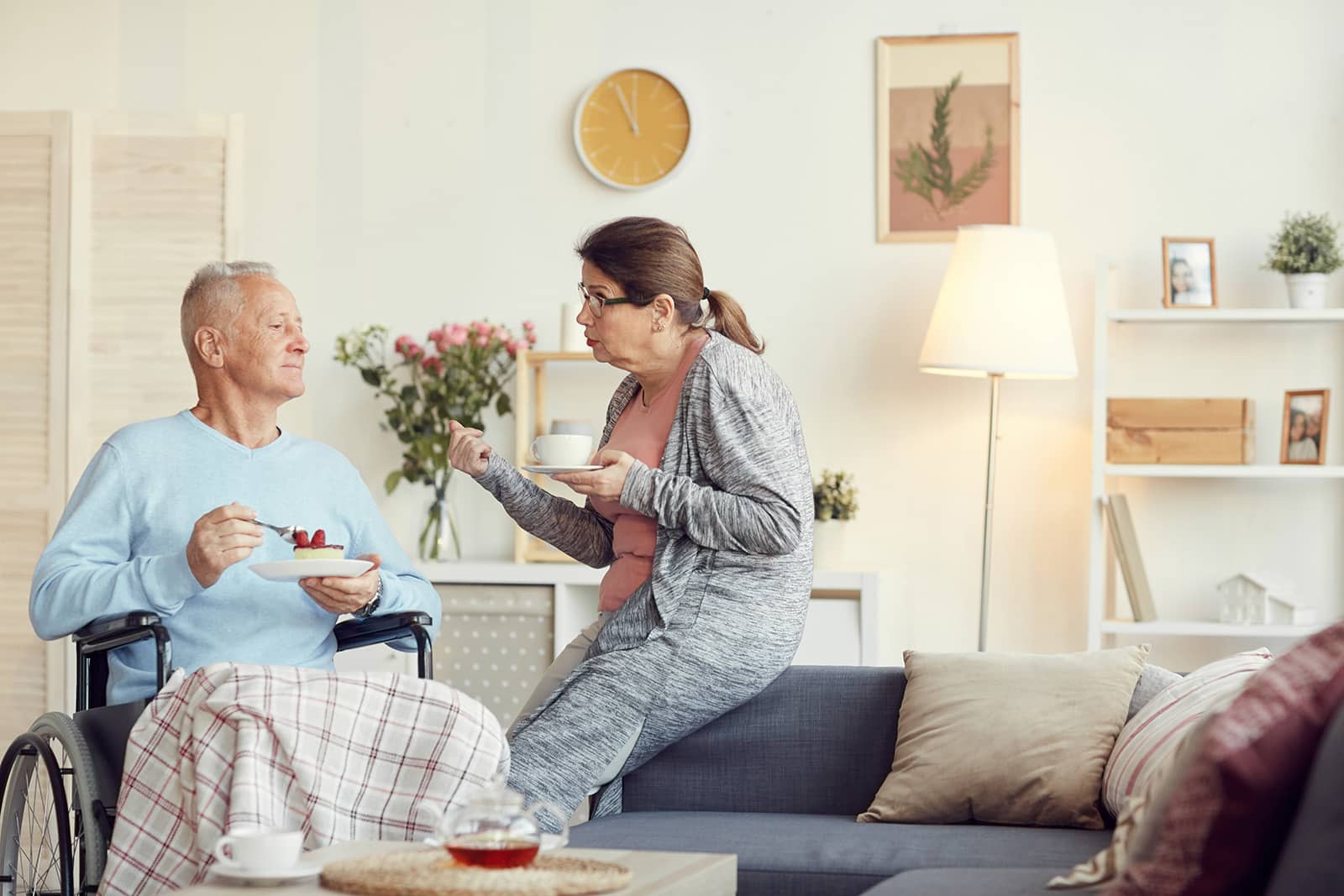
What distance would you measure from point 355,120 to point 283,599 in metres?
2.35

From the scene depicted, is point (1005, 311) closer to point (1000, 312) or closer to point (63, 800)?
point (1000, 312)

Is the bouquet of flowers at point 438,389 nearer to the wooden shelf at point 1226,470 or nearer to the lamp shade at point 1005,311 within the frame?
the lamp shade at point 1005,311

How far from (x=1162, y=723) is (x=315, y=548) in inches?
52.2

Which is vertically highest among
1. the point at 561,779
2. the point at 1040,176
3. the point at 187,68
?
the point at 187,68

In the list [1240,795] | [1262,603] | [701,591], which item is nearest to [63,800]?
[701,591]

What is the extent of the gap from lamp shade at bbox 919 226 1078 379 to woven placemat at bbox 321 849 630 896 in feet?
7.76

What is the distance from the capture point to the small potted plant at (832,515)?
4012 mm

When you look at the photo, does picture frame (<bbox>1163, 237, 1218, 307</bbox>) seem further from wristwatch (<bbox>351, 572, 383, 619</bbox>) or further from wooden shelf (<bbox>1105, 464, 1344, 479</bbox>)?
wristwatch (<bbox>351, 572, 383, 619</bbox>)

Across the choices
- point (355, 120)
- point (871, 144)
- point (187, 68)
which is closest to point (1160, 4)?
point (871, 144)

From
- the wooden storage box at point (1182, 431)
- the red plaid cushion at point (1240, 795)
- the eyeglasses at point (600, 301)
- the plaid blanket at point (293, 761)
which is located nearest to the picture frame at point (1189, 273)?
the wooden storage box at point (1182, 431)

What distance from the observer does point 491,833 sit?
5.46ft

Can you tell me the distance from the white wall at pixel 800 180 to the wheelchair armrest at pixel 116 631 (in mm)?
2157

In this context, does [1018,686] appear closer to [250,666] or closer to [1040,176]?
[250,666]

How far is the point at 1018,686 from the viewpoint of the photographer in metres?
2.54
